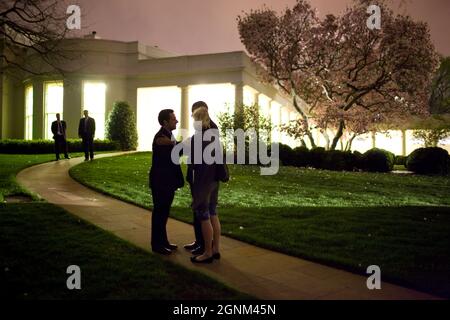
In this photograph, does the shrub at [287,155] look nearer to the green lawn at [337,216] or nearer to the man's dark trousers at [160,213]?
the green lawn at [337,216]

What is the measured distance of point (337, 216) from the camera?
751 centimetres

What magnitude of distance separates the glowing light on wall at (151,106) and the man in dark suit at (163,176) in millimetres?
18808

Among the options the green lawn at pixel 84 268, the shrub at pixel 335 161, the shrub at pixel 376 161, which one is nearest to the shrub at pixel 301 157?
the shrub at pixel 335 161

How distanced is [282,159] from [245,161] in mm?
2589

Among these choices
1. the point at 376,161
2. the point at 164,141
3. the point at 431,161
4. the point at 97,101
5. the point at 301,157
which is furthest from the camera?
the point at 97,101

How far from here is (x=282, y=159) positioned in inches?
744

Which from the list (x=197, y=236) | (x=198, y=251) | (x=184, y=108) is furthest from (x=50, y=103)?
(x=198, y=251)

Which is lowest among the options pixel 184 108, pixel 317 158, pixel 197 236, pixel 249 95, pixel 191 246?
pixel 191 246

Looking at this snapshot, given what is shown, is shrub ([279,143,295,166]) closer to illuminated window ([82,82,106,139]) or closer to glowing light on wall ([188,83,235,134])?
glowing light on wall ([188,83,235,134])

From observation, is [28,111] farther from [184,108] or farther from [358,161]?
[358,161]

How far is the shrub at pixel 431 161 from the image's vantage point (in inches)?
666

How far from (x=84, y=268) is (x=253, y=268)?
1.89 m

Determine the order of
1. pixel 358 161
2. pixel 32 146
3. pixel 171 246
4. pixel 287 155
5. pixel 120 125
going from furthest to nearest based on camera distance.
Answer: pixel 120 125
pixel 32 146
pixel 287 155
pixel 358 161
pixel 171 246

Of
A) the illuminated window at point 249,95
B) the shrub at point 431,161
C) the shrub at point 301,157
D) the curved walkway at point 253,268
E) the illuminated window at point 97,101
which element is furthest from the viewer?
the illuminated window at point 97,101
